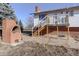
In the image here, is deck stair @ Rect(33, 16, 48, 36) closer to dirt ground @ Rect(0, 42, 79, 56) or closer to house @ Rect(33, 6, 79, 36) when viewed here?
house @ Rect(33, 6, 79, 36)

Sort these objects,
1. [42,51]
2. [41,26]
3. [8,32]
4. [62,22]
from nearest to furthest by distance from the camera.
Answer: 1. [42,51]
2. [8,32]
3. [62,22]
4. [41,26]

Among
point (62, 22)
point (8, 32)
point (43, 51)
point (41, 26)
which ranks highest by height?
point (62, 22)

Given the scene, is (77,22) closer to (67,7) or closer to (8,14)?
(67,7)

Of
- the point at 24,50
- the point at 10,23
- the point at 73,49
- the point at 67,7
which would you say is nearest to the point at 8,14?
the point at 10,23

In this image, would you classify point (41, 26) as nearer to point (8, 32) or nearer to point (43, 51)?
point (8, 32)

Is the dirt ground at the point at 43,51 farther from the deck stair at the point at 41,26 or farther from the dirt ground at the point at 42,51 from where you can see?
the deck stair at the point at 41,26

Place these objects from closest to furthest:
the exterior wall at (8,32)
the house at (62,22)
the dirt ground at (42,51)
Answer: the dirt ground at (42,51) → the exterior wall at (8,32) → the house at (62,22)

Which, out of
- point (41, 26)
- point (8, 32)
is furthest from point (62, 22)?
point (8, 32)

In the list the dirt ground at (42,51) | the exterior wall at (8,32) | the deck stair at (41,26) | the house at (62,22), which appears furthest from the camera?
the deck stair at (41,26)

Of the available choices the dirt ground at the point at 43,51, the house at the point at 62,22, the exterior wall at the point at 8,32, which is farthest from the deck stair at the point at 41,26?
the dirt ground at the point at 43,51

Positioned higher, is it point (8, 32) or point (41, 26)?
point (41, 26)

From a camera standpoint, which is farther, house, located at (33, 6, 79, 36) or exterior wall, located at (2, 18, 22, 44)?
house, located at (33, 6, 79, 36)

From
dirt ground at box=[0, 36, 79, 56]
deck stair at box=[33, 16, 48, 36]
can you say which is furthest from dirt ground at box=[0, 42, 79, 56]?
deck stair at box=[33, 16, 48, 36]

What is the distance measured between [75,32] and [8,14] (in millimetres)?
6715
